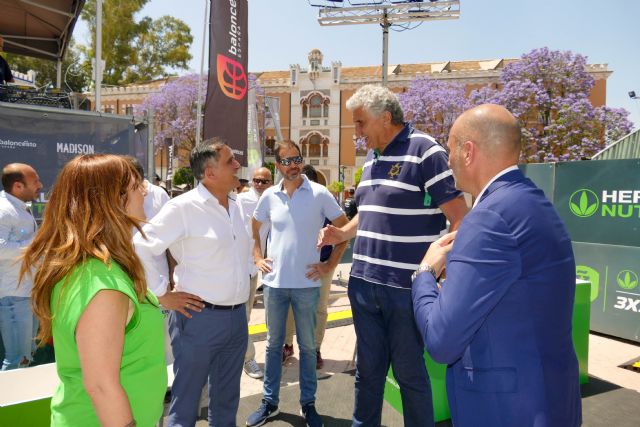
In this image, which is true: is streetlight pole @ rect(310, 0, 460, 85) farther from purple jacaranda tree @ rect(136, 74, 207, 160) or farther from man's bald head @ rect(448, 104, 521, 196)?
purple jacaranda tree @ rect(136, 74, 207, 160)

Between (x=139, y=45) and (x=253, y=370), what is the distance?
40.6 meters

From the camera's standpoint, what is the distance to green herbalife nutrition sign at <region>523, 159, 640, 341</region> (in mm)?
5703

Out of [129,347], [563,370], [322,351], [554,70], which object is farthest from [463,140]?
[554,70]

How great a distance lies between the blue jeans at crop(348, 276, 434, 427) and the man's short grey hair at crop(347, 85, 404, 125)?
1.01 m

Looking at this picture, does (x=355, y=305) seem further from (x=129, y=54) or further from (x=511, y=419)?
(x=129, y=54)

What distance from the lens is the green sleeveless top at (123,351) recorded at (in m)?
1.36

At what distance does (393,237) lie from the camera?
2.65 m

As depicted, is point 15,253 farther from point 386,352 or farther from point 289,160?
point 386,352

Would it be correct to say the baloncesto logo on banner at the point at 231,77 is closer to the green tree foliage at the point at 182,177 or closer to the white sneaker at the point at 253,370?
the white sneaker at the point at 253,370

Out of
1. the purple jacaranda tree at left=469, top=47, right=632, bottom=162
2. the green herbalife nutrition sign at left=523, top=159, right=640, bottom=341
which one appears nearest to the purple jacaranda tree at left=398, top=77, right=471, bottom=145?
the purple jacaranda tree at left=469, top=47, right=632, bottom=162

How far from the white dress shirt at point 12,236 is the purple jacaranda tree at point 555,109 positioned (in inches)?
1028

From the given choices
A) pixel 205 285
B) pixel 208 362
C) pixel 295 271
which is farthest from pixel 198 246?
pixel 295 271

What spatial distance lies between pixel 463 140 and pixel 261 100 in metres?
12.9

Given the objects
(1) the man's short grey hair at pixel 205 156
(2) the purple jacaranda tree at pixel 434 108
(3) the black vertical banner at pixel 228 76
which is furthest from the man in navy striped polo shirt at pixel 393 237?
(2) the purple jacaranda tree at pixel 434 108
